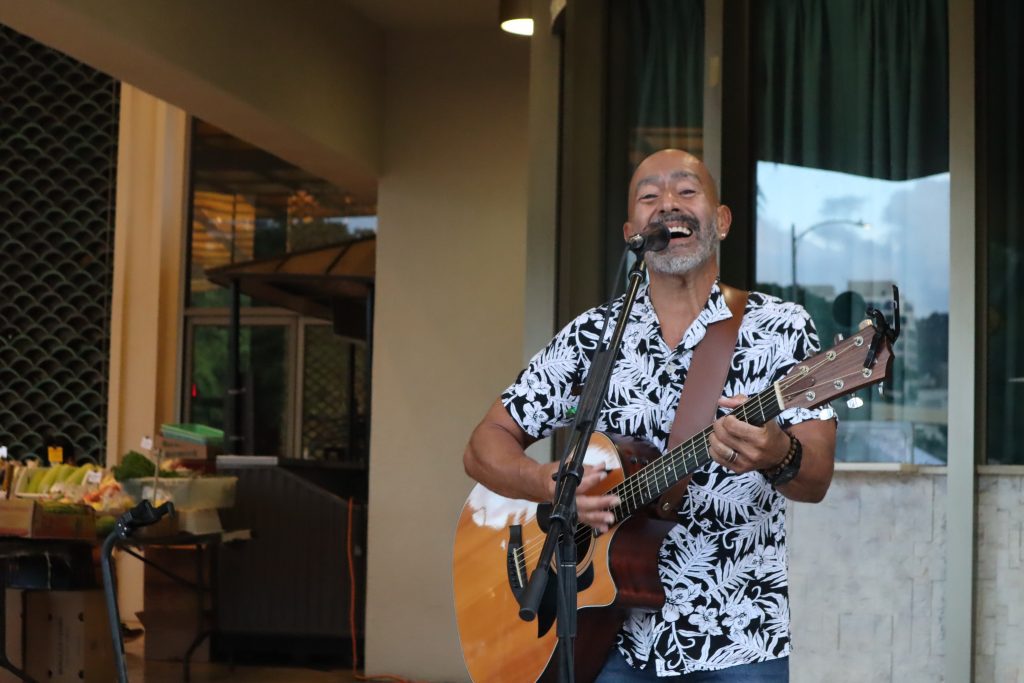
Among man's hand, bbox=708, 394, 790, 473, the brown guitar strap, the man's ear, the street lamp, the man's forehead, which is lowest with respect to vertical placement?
man's hand, bbox=708, 394, 790, 473

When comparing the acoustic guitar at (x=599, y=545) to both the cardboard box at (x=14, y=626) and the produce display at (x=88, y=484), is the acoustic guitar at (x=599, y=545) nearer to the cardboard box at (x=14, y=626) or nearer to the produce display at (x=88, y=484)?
the produce display at (x=88, y=484)

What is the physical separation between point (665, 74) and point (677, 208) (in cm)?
243

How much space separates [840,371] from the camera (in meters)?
1.97

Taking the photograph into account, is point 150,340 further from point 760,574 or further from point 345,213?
point 760,574

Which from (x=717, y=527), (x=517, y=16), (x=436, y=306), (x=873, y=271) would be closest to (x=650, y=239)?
(x=717, y=527)

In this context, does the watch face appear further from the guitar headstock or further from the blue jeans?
the blue jeans

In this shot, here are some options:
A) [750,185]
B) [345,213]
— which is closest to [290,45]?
[750,185]

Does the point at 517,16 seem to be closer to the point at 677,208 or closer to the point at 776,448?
the point at 677,208

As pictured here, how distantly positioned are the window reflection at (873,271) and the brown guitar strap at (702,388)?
200cm

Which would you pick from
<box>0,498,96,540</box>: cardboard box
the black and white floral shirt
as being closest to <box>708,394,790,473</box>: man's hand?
the black and white floral shirt

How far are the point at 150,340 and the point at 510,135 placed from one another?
11.3 ft

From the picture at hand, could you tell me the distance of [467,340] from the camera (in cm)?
675

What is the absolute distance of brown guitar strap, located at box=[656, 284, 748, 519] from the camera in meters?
2.23

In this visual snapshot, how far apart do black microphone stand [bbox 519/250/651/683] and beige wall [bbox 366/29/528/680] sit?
4.53 m
